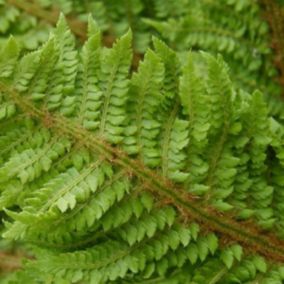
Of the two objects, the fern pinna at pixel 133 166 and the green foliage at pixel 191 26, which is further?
the green foliage at pixel 191 26

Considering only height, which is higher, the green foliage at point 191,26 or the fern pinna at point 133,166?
the green foliage at point 191,26

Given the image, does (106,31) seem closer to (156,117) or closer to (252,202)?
(156,117)

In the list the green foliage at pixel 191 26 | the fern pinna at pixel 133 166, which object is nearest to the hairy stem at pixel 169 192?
the fern pinna at pixel 133 166

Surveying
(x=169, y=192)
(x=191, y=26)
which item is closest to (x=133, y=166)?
(x=169, y=192)

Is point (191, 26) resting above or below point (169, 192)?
above

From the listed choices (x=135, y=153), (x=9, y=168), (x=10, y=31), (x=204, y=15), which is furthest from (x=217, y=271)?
(x=10, y=31)

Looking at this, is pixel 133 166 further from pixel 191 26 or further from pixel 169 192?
pixel 191 26

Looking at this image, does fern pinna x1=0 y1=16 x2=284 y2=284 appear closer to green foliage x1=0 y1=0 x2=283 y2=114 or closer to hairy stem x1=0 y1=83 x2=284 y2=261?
hairy stem x1=0 y1=83 x2=284 y2=261

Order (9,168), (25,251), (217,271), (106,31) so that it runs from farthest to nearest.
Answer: (106,31), (25,251), (217,271), (9,168)

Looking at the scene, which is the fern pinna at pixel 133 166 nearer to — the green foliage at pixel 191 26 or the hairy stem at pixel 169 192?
the hairy stem at pixel 169 192
